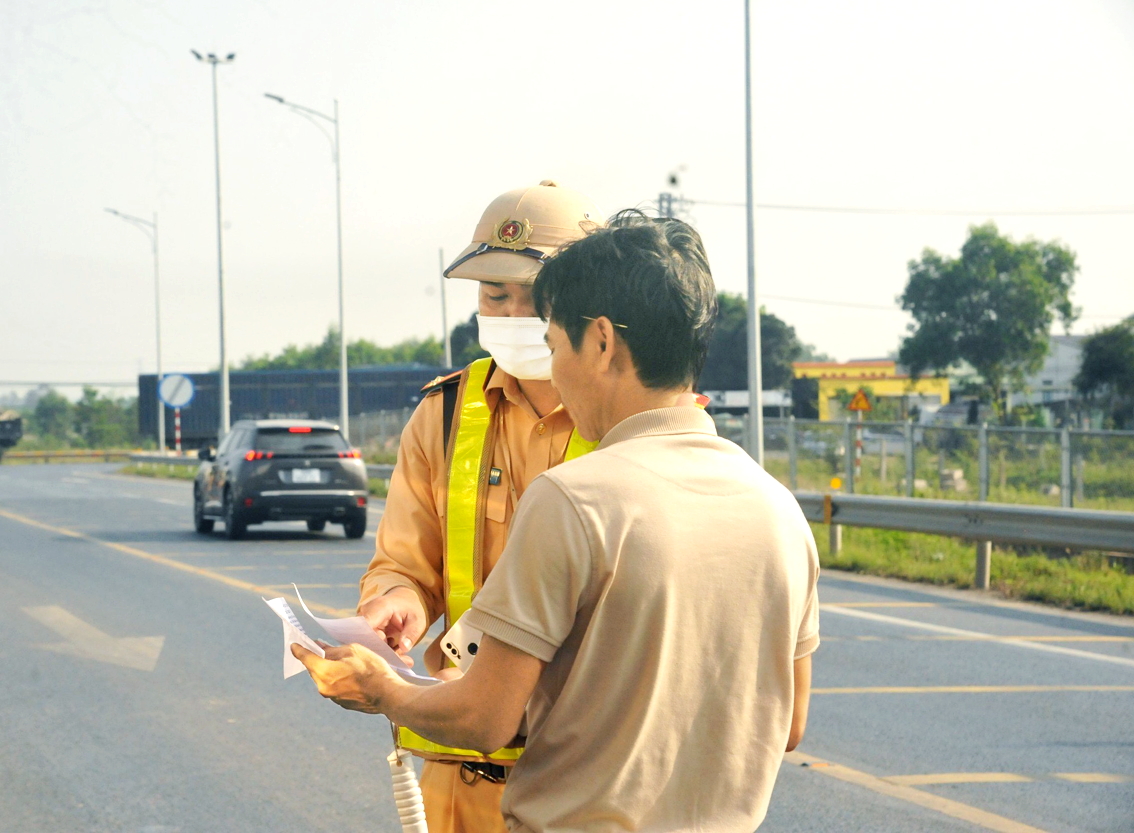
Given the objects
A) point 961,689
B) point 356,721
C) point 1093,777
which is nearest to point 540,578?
point 1093,777

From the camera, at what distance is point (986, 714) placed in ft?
22.6

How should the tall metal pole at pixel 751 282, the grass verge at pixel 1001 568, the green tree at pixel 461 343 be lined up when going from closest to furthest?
the grass verge at pixel 1001 568
the tall metal pole at pixel 751 282
the green tree at pixel 461 343

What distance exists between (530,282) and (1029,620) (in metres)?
8.30

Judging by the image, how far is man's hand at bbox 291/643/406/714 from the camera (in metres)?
2.02

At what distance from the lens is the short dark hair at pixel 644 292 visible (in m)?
Answer: 1.95

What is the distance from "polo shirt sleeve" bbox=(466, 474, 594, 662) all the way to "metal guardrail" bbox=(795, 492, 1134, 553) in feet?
30.4

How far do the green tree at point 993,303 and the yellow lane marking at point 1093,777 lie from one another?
157ft

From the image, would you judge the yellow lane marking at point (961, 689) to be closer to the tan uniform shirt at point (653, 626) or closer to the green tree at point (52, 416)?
the tan uniform shirt at point (653, 626)

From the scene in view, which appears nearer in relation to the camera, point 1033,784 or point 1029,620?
point 1033,784

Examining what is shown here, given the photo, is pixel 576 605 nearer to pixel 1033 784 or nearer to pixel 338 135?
pixel 1033 784

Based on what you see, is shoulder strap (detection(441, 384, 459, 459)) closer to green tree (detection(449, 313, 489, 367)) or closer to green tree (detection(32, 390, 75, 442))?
green tree (detection(449, 313, 489, 367))

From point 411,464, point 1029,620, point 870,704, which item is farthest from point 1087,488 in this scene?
point 411,464

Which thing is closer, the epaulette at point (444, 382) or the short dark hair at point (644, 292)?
the short dark hair at point (644, 292)

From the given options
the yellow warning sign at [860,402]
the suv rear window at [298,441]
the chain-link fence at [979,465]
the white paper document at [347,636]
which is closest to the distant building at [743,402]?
the yellow warning sign at [860,402]
